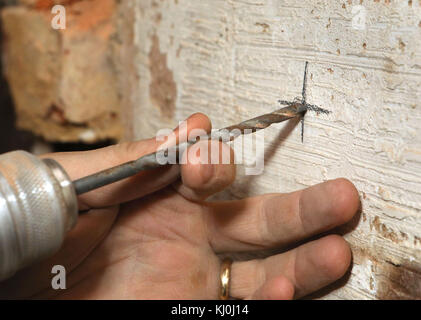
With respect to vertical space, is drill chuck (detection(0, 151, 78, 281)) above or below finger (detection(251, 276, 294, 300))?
above

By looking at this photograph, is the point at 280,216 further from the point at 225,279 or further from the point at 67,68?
the point at 67,68

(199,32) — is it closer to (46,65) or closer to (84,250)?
(84,250)

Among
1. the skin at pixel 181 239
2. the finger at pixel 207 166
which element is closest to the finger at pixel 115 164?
the skin at pixel 181 239

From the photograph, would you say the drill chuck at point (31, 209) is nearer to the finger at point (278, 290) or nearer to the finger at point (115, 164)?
the finger at point (115, 164)

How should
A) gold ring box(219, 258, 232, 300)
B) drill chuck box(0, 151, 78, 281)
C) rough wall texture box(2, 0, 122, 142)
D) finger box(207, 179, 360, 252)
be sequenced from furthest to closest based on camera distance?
rough wall texture box(2, 0, 122, 142)
gold ring box(219, 258, 232, 300)
finger box(207, 179, 360, 252)
drill chuck box(0, 151, 78, 281)

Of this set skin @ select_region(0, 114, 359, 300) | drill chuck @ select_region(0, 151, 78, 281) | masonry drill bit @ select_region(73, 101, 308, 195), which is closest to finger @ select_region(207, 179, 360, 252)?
skin @ select_region(0, 114, 359, 300)

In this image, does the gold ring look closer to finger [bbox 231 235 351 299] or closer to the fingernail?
finger [bbox 231 235 351 299]

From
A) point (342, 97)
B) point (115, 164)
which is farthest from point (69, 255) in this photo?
point (342, 97)
